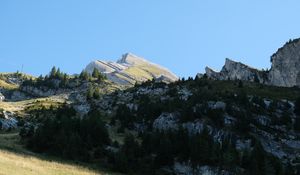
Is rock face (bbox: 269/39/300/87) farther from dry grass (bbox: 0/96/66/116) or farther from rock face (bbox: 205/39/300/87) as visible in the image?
dry grass (bbox: 0/96/66/116)

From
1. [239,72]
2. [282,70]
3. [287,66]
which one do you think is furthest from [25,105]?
[287,66]

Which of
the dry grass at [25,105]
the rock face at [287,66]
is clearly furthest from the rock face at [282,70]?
the dry grass at [25,105]

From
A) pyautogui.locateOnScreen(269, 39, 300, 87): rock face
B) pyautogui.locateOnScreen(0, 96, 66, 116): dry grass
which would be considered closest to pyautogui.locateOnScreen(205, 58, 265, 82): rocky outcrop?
pyautogui.locateOnScreen(269, 39, 300, 87): rock face

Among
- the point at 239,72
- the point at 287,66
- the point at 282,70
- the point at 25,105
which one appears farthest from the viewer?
the point at 239,72

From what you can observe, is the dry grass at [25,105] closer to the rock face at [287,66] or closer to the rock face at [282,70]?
the rock face at [282,70]

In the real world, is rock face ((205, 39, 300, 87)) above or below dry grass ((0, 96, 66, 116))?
above

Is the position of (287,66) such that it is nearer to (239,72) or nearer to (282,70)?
(282,70)

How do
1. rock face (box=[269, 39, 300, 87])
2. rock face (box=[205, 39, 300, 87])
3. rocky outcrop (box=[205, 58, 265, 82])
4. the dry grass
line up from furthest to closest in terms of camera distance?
1. rocky outcrop (box=[205, 58, 265, 82])
2. rock face (box=[205, 39, 300, 87])
3. rock face (box=[269, 39, 300, 87])
4. the dry grass

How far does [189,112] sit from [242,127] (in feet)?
37.1

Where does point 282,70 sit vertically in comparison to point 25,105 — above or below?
above

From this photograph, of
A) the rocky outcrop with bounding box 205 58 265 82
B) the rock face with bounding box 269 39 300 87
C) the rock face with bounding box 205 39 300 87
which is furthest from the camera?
the rocky outcrop with bounding box 205 58 265 82

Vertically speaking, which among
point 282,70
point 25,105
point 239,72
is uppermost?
point 239,72

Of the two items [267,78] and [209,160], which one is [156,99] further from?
[267,78]

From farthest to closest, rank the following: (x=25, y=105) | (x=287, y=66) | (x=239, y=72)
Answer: (x=239, y=72) → (x=287, y=66) → (x=25, y=105)
